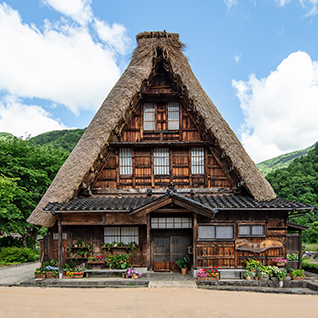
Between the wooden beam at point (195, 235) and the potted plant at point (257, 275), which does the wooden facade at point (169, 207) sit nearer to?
the wooden beam at point (195, 235)

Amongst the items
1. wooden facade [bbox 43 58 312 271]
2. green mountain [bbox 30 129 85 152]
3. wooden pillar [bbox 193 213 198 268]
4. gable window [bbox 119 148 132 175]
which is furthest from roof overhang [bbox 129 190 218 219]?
green mountain [bbox 30 129 85 152]

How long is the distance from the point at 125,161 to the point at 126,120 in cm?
212

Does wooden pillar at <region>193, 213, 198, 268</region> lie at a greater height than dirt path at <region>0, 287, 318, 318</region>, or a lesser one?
greater

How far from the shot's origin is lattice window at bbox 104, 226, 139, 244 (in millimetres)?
10047

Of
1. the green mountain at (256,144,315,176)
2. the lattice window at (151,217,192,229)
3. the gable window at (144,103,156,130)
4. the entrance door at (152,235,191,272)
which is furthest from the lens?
the green mountain at (256,144,315,176)

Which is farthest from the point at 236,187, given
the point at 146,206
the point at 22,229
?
the point at 22,229

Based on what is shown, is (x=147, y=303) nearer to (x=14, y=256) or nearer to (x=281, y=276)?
(x=281, y=276)

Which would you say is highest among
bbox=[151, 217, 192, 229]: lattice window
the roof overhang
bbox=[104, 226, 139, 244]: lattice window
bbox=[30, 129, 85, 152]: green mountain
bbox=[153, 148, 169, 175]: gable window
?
bbox=[30, 129, 85, 152]: green mountain

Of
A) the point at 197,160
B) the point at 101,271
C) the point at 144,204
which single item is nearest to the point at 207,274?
the point at 144,204

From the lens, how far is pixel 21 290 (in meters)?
8.23

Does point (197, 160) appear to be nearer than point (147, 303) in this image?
No

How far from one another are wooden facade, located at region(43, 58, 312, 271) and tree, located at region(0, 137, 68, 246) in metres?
7.44

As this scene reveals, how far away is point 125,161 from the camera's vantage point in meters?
11.3

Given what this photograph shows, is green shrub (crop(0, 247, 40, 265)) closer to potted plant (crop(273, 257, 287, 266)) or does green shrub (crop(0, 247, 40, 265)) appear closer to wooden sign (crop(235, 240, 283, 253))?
wooden sign (crop(235, 240, 283, 253))
